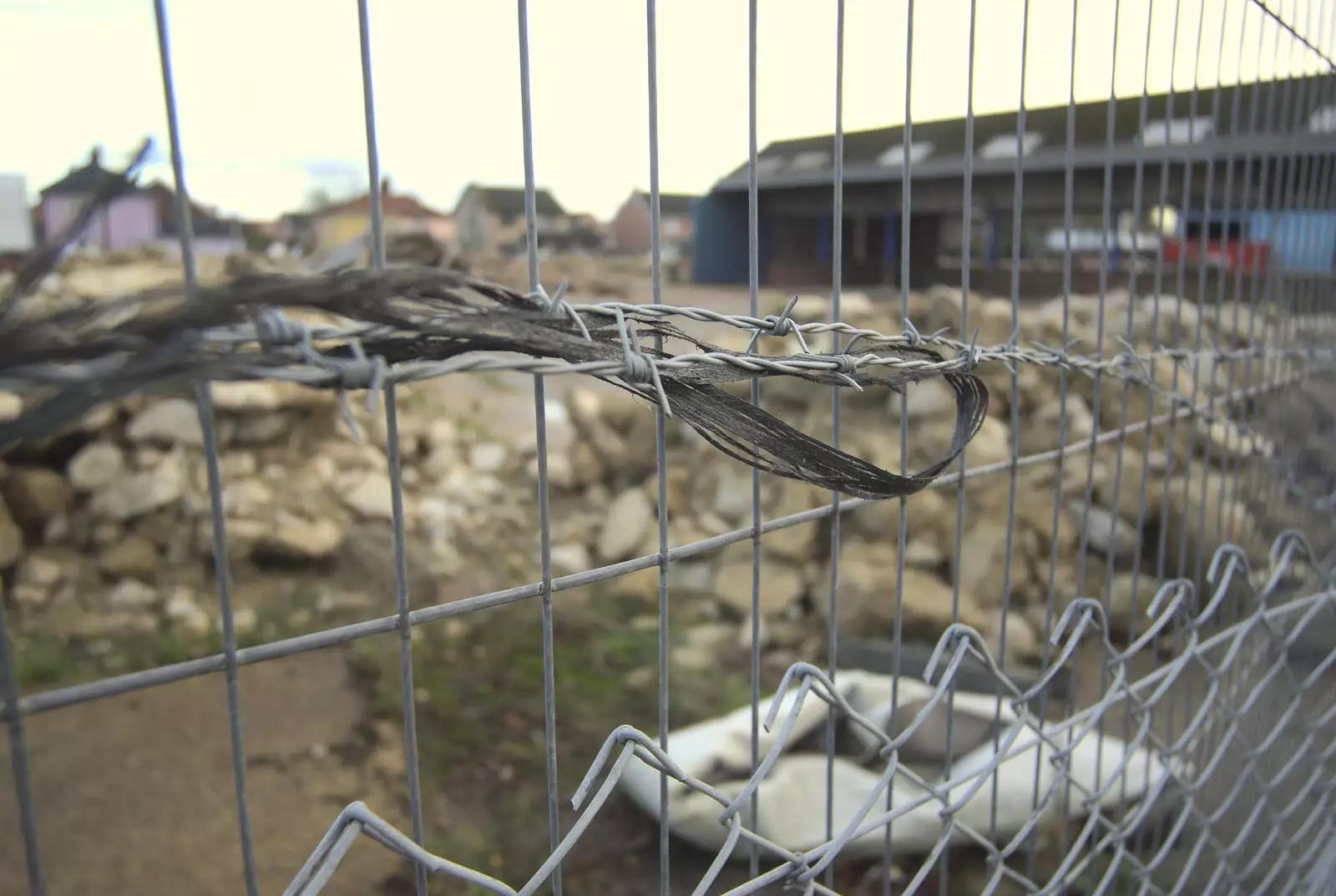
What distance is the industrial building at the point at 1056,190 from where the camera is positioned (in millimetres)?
1837

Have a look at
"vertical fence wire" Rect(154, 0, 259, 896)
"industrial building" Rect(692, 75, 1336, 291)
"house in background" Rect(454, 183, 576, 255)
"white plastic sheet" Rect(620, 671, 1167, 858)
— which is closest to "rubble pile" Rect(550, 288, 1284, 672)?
"white plastic sheet" Rect(620, 671, 1167, 858)

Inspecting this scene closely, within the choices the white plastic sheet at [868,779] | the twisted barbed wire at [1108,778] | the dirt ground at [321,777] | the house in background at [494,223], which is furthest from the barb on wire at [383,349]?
the house in background at [494,223]

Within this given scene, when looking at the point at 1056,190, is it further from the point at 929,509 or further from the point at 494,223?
the point at 929,509

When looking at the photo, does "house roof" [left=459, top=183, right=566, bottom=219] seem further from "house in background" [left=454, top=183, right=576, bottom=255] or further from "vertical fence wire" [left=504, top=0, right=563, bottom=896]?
"vertical fence wire" [left=504, top=0, right=563, bottom=896]

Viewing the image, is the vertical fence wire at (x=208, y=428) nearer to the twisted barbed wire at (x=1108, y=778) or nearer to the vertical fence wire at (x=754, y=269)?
the twisted barbed wire at (x=1108, y=778)

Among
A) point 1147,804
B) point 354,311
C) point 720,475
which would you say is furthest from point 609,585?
point 354,311

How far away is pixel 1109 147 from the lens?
1.60 m

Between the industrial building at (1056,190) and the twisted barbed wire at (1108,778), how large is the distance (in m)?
0.66

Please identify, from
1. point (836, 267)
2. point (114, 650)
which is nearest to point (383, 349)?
point (836, 267)

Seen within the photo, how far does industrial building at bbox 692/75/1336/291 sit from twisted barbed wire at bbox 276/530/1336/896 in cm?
66

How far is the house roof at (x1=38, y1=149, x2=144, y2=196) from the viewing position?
608 mm

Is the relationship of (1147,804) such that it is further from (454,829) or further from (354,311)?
(454,829)

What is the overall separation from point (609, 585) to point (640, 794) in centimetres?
214

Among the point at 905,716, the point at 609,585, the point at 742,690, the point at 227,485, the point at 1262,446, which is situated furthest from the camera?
the point at 227,485
